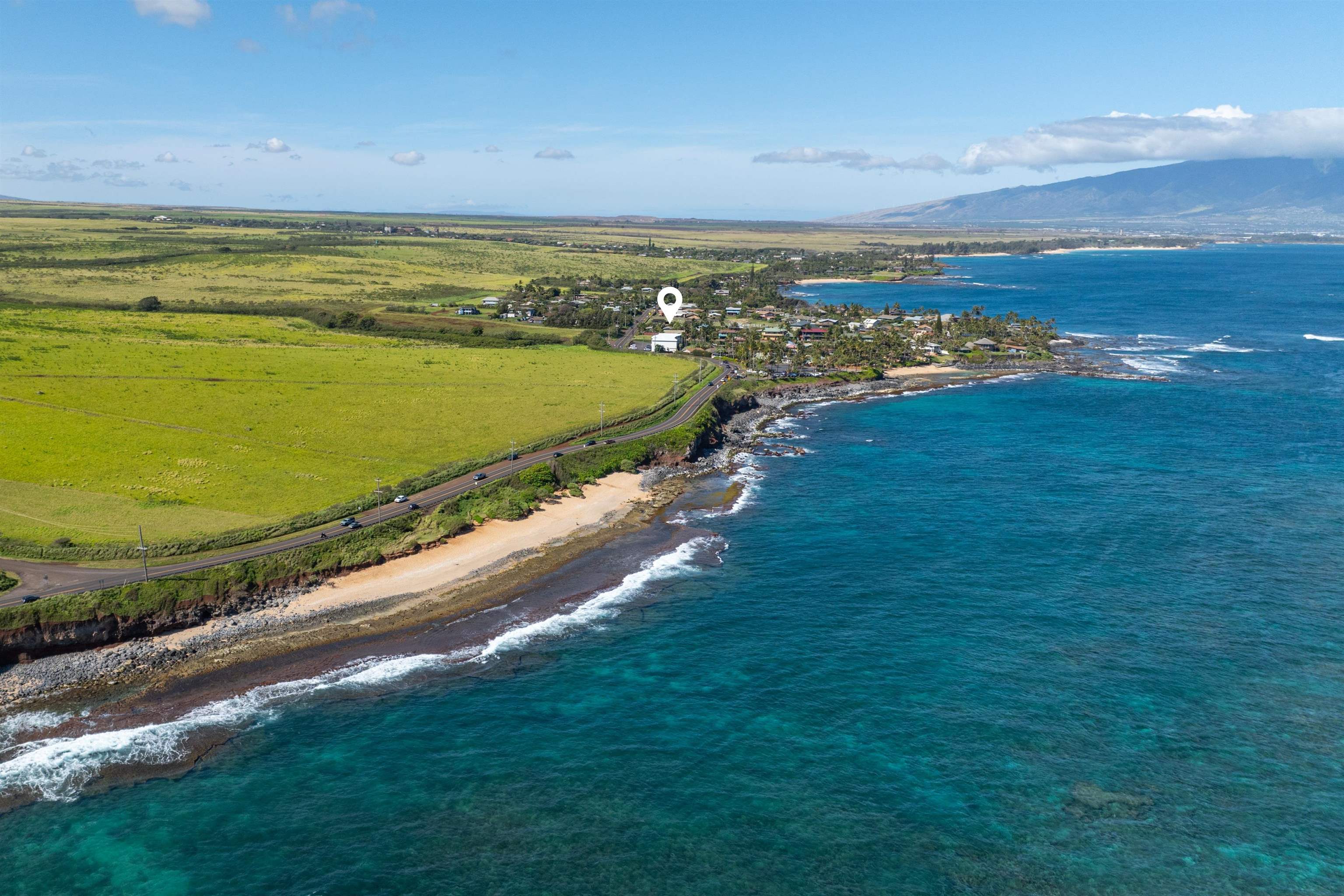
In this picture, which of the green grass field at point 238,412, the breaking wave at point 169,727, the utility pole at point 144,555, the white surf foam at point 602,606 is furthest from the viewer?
the green grass field at point 238,412

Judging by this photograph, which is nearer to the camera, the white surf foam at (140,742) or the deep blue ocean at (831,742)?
the deep blue ocean at (831,742)

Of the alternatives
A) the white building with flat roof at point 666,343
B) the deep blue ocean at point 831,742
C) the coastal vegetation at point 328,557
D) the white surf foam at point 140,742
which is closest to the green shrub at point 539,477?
the coastal vegetation at point 328,557

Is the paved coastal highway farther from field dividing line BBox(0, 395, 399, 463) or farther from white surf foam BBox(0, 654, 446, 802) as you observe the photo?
white surf foam BBox(0, 654, 446, 802)

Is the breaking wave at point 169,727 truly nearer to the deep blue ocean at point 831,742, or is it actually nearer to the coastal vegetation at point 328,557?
the deep blue ocean at point 831,742

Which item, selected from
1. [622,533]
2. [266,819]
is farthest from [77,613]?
[622,533]

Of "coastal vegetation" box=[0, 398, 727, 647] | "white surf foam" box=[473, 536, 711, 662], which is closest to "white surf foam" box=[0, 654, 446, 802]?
"white surf foam" box=[473, 536, 711, 662]

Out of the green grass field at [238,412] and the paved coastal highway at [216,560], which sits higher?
the green grass field at [238,412]
